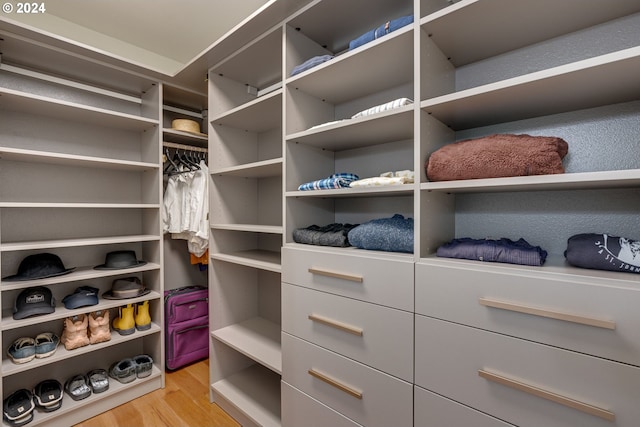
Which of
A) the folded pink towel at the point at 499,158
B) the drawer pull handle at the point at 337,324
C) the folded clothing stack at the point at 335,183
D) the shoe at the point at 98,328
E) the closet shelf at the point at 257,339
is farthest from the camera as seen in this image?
the shoe at the point at 98,328

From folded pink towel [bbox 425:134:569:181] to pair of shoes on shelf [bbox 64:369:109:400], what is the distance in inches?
91.2

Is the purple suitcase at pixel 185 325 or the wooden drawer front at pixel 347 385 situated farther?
the purple suitcase at pixel 185 325

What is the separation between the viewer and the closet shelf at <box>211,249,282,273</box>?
5.08ft

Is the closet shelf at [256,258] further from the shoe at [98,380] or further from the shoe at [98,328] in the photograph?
the shoe at [98,380]

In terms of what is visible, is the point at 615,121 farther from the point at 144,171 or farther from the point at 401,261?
the point at 144,171

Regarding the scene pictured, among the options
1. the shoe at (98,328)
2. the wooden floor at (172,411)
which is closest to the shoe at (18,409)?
the wooden floor at (172,411)

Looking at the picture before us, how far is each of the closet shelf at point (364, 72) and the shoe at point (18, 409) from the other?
223 centimetres

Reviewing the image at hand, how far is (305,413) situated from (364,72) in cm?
157

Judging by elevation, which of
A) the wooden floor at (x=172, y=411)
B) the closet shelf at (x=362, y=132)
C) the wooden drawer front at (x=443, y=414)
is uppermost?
the closet shelf at (x=362, y=132)

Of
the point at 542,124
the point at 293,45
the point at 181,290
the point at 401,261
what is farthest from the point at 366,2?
the point at 181,290

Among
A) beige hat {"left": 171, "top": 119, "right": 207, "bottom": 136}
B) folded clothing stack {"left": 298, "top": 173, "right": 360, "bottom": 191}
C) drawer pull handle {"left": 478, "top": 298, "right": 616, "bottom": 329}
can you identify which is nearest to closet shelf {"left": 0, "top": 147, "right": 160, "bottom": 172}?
beige hat {"left": 171, "top": 119, "right": 207, "bottom": 136}

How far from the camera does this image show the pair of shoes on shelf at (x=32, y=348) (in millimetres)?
1610

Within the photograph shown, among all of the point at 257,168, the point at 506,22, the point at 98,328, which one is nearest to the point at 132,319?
the point at 98,328

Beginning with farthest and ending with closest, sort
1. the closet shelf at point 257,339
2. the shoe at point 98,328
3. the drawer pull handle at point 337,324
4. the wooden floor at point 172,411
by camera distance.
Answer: the shoe at point 98,328, the wooden floor at point 172,411, the closet shelf at point 257,339, the drawer pull handle at point 337,324
